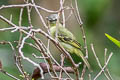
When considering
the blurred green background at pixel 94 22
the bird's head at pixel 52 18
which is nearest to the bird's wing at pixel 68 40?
the bird's head at pixel 52 18

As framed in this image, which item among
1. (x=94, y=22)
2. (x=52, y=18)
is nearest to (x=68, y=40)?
(x=52, y=18)

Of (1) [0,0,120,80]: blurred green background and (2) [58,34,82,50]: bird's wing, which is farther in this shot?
(1) [0,0,120,80]: blurred green background

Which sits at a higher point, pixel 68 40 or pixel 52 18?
pixel 52 18

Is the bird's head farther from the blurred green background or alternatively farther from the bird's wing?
the blurred green background

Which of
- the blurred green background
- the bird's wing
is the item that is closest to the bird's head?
the bird's wing

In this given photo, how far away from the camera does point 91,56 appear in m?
5.88

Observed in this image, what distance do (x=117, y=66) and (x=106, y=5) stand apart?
6.96 ft

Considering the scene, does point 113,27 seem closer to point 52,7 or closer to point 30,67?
point 52,7

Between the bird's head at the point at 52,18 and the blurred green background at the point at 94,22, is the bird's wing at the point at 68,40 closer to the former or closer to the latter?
the bird's head at the point at 52,18

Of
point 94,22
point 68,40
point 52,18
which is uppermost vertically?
point 52,18

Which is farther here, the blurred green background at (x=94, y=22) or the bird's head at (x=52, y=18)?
the blurred green background at (x=94, y=22)

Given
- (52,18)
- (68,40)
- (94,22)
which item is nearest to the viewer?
(52,18)

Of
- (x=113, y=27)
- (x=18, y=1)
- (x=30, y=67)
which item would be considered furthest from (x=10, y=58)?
(x=113, y=27)

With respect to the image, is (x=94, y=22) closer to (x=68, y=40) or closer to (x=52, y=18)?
(x=68, y=40)
